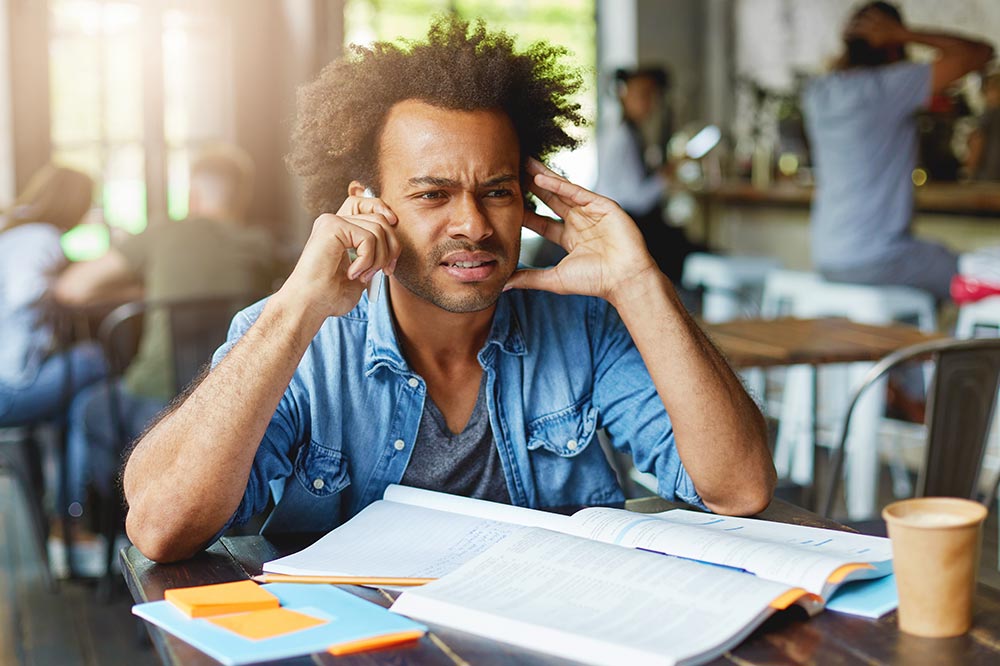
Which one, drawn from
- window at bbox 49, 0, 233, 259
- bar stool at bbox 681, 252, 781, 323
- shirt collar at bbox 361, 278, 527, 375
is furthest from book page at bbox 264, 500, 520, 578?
window at bbox 49, 0, 233, 259

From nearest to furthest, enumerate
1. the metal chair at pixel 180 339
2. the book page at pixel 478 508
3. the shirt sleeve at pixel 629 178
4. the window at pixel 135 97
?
1. the book page at pixel 478 508
2. the metal chair at pixel 180 339
3. the shirt sleeve at pixel 629 178
4. the window at pixel 135 97

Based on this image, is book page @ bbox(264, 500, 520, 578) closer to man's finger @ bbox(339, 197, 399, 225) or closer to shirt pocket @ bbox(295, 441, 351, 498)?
shirt pocket @ bbox(295, 441, 351, 498)

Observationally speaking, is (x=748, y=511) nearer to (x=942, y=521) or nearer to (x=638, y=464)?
(x=638, y=464)

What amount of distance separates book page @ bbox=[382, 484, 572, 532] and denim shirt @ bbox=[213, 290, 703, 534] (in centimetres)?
9

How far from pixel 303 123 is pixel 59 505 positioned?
7.26ft

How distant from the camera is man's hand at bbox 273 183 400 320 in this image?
141 cm

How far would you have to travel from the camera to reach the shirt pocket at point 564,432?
1562 mm

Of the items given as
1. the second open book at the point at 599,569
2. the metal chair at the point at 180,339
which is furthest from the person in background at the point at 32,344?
the second open book at the point at 599,569

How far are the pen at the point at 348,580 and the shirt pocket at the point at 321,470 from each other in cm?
30

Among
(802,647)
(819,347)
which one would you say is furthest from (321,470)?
(819,347)

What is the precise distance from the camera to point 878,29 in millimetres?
4004

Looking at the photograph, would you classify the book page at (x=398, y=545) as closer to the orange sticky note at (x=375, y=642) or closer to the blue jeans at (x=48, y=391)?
the orange sticky note at (x=375, y=642)

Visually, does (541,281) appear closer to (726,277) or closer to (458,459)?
(458,459)

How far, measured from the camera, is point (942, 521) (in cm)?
98
